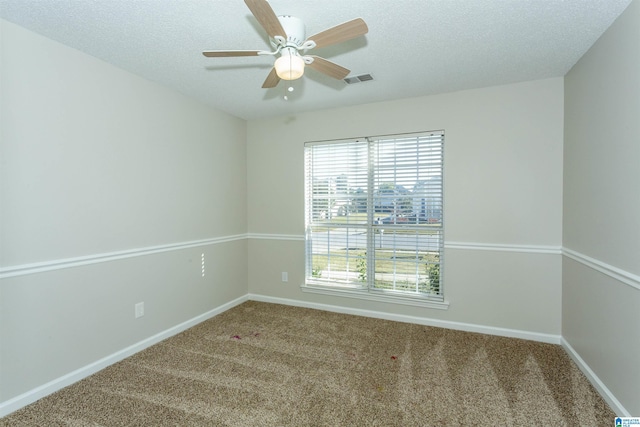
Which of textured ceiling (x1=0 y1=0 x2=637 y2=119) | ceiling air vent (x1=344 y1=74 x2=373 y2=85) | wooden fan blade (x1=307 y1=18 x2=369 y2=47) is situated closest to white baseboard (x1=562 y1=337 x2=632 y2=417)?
textured ceiling (x1=0 y1=0 x2=637 y2=119)

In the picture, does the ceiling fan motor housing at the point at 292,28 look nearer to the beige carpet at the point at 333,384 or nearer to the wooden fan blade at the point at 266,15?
the wooden fan blade at the point at 266,15

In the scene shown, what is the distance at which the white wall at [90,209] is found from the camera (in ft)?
6.68

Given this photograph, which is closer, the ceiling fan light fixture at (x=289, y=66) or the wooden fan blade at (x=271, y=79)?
the ceiling fan light fixture at (x=289, y=66)

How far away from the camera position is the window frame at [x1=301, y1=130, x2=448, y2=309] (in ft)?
11.0

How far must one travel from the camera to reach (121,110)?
2.68m

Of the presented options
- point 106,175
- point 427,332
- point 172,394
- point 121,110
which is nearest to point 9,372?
point 172,394

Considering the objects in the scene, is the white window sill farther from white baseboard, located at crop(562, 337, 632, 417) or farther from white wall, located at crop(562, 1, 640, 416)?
white wall, located at crop(562, 1, 640, 416)

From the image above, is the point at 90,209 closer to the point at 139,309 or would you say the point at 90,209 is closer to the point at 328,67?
the point at 139,309

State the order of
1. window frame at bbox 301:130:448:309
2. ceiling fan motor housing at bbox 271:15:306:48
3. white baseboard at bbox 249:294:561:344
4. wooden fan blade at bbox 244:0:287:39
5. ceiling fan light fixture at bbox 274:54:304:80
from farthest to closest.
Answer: window frame at bbox 301:130:448:309 < white baseboard at bbox 249:294:561:344 < ceiling fan motor housing at bbox 271:15:306:48 < ceiling fan light fixture at bbox 274:54:304:80 < wooden fan blade at bbox 244:0:287:39

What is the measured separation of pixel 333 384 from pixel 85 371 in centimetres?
189

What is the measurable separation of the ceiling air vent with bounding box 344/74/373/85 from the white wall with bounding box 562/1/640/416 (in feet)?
5.39

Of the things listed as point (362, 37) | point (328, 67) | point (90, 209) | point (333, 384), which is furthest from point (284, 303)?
point (362, 37)

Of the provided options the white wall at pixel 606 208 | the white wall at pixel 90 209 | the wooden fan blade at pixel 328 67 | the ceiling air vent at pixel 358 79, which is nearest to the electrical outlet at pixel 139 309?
the white wall at pixel 90 209

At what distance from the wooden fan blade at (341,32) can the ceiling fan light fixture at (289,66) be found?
14 centimetres
